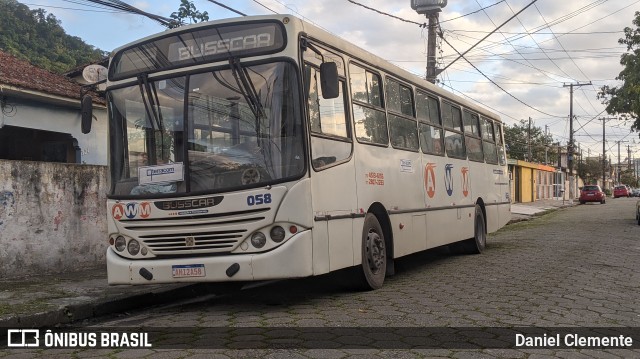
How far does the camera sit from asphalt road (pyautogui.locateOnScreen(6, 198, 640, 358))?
467 centimetres

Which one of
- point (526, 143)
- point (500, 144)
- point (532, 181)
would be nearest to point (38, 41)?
point (500, 144)

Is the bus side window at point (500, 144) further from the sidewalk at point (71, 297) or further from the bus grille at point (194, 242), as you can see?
the bus grille at point (194, 242)

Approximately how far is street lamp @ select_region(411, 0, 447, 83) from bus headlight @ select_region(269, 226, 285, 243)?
44.1 feet

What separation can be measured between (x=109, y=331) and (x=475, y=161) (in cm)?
852

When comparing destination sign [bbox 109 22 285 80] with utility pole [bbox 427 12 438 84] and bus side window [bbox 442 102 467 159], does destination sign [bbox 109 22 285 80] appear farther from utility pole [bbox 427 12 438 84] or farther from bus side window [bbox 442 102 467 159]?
utility pole [bbox 427 12 438 84]

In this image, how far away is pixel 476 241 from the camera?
39.7ft

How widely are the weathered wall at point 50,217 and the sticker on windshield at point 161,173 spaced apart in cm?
356

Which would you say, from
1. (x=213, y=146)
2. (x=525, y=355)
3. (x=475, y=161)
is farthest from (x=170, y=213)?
(x=475, y=161)

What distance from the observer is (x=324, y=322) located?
5.60m

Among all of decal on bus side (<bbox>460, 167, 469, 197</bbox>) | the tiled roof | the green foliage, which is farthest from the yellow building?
the tiled roof

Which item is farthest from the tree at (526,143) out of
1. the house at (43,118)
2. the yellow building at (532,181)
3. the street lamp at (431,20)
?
the house at (43,118)

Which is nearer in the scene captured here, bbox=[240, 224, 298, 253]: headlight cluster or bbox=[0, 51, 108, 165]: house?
bbox=[240, 224, 298, 253]: headlight cluster

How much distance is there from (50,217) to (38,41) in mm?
17109

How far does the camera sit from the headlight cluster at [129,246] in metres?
6.44
